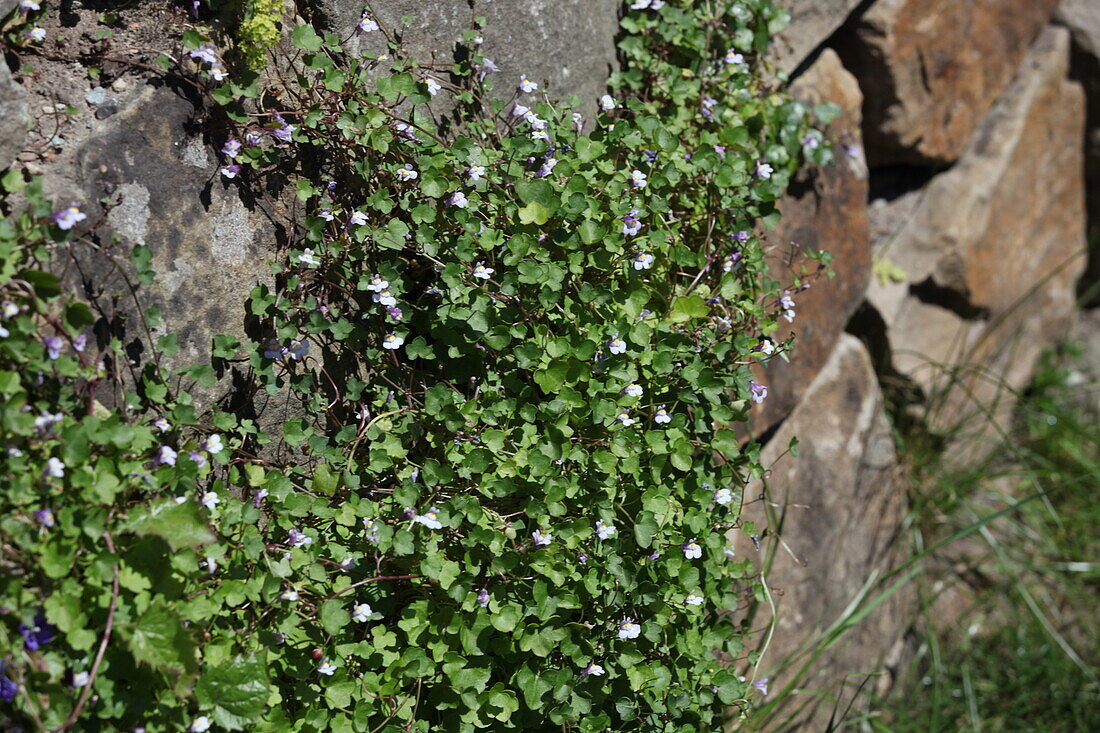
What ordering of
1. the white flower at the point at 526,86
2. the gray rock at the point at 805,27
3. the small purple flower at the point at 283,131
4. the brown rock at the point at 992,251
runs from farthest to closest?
the brown rock at the point at 992,251
the gray rock at the point at 805,27
the white flower at the point at 526,86
the small purple flower at the point at 283,131

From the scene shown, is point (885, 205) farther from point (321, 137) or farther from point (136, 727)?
point (136, 727)

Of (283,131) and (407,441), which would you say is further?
(407,441)

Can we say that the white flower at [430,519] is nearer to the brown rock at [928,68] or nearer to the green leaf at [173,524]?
the green leaf at [173,524]

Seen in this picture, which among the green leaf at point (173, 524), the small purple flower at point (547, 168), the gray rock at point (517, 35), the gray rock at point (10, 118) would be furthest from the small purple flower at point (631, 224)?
the gray rock at point (10, 118)

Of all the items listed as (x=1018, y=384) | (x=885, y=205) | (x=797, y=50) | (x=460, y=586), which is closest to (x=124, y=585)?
(x=460, y=586)

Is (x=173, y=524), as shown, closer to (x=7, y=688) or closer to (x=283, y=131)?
(x=7, y=688)

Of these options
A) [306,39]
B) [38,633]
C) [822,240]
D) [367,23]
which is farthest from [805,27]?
[38,633]
